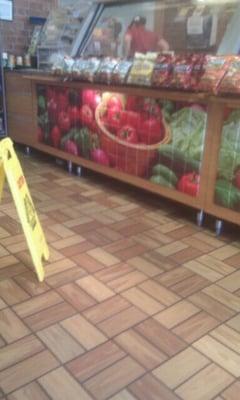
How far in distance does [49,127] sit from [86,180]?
2.06 ft

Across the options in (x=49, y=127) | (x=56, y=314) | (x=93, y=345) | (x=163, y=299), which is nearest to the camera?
(x=93, y=345)

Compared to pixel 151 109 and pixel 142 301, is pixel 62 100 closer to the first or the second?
pixel 151 109

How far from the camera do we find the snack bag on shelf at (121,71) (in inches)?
105

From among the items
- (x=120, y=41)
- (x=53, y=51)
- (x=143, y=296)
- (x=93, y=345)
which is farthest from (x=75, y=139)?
(x=93, y=345)

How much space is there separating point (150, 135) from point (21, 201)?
1155 mm

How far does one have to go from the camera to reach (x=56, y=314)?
1.56 m

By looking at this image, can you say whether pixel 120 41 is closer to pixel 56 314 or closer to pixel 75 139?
pixel 75 139

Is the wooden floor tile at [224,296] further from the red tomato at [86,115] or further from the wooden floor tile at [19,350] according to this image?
the red tomato at [86,115]

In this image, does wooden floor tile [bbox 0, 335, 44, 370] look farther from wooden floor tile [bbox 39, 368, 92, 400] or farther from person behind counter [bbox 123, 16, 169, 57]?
person behind counter [bbox 123, 16, 169, 57]

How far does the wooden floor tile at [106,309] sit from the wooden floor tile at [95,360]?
0.50 feet

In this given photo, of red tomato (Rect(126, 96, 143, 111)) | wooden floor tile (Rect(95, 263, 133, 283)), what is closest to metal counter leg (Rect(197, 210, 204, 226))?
wooden floor tile (Rect(95, 263, 133, 283))

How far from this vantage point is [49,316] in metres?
1.55

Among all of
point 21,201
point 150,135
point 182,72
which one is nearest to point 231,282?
point 21,201

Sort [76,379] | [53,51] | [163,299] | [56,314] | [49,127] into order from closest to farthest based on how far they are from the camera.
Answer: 1. [76,379]
2. [56,314]
3. [163,299]
4. [49,127]
5. [53,51]
